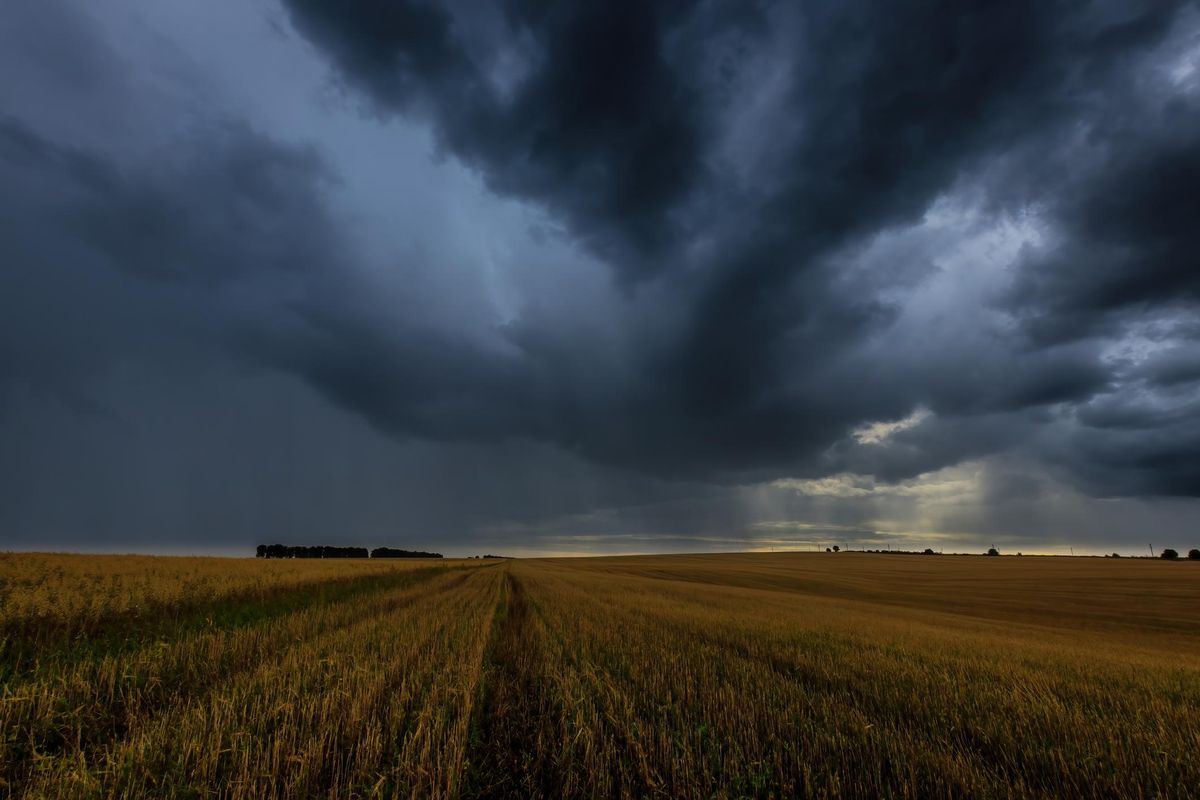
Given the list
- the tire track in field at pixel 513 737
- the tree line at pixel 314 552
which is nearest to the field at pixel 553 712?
the tire track in field at pixel 513 737

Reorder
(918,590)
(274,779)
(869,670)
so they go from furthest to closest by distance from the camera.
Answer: (918,590) → (869,670) → (274,779)

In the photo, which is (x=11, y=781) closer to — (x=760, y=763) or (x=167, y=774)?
(x=167, y=774)

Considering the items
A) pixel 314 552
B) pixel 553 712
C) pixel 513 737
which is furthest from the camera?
pixel 314 552

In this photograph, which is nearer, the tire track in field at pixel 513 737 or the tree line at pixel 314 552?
the tire track in field at pixel 513 737

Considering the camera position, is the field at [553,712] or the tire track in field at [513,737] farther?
the tire track in field at [513,737]

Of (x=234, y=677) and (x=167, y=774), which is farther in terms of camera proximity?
(x=234, y=677)

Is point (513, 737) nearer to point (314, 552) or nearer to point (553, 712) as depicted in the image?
point (553, 712)

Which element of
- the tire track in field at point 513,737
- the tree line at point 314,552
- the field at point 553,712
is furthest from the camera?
the tree line at point 314,552

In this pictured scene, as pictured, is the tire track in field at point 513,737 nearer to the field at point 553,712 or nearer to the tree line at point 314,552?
the field at point 553,712

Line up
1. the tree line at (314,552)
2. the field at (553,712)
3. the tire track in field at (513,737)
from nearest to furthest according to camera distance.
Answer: the field at (553,712) → the tire track in field at (513,737) → the tree line at (314,552)

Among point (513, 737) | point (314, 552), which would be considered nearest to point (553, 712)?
point (513, 737)

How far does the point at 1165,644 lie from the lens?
21.0 metres

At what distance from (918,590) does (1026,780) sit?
4896cm

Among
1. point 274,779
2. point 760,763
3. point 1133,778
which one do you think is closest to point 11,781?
point 274,779
